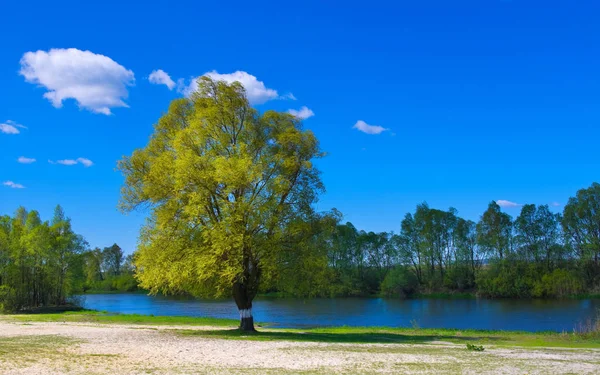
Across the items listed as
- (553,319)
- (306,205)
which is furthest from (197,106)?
(553,319)

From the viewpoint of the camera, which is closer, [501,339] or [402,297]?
[501,339]

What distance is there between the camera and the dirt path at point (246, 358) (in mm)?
14484

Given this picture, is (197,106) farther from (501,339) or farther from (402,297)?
(402,297)

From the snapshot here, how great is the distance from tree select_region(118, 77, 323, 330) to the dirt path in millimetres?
4940

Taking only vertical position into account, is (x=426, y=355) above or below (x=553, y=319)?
above

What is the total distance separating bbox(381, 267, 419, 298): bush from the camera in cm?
10131

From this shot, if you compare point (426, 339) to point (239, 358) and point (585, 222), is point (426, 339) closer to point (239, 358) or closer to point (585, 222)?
point (239, 358)

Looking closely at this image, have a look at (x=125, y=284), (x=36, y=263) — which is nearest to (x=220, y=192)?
(x=36, y=263)

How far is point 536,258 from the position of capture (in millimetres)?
99000

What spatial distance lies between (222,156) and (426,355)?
1493 cm

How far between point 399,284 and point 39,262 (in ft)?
224

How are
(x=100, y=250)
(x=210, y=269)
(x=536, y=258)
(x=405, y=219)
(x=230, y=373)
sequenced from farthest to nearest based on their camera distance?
(x=100, y=250) → (x=405, y=219) → (x=536, y=258) → (x=210, y=269) → (x=230, y=373)

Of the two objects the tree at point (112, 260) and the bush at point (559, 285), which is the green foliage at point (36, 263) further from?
the tree at point (112, 260)

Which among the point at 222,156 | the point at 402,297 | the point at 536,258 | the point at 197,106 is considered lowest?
the point at 402,297
